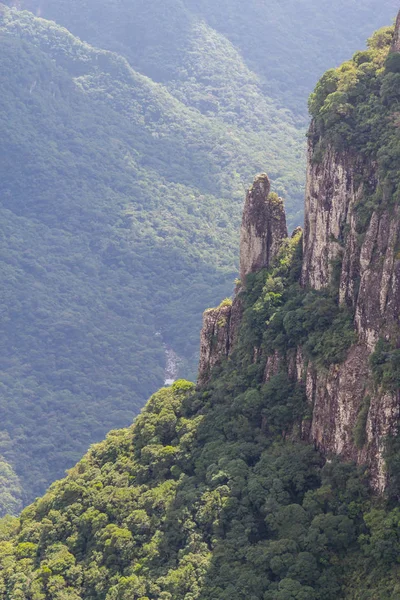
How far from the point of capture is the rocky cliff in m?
65.4

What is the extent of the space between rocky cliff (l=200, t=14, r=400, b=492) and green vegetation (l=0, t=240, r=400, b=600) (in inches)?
65.5

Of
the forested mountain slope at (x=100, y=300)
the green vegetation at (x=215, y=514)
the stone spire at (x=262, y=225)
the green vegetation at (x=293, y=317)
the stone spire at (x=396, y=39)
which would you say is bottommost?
the green vegetation at (x=215, y=514)

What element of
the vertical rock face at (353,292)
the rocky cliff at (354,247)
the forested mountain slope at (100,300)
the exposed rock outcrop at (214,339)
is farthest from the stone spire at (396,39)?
the forested mountain slope at (100,300)

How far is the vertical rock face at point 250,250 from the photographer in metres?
81.0

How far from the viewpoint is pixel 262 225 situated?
8150 cm

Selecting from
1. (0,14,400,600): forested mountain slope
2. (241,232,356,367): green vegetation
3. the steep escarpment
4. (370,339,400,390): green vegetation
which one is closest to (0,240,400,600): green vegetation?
(0,14,400,600): forested mountain slope

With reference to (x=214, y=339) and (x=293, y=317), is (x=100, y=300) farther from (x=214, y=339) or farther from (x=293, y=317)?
(x=293, y=317)

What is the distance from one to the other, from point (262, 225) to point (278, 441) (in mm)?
15112

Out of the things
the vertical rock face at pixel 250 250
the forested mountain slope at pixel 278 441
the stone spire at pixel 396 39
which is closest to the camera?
the forested mountain slope at pixel 278 441

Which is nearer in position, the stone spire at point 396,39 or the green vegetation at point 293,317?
the green vegetation at point 293,317

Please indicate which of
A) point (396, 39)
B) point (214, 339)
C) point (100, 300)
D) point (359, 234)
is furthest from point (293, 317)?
point (100, 300)

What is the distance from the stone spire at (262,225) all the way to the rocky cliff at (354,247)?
9 centimetres

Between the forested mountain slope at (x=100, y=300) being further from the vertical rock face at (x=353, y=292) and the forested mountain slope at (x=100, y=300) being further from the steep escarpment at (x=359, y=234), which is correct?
the steep escarpment at (x=359, y=234)

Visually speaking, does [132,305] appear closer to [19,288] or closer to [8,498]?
[19,288]
